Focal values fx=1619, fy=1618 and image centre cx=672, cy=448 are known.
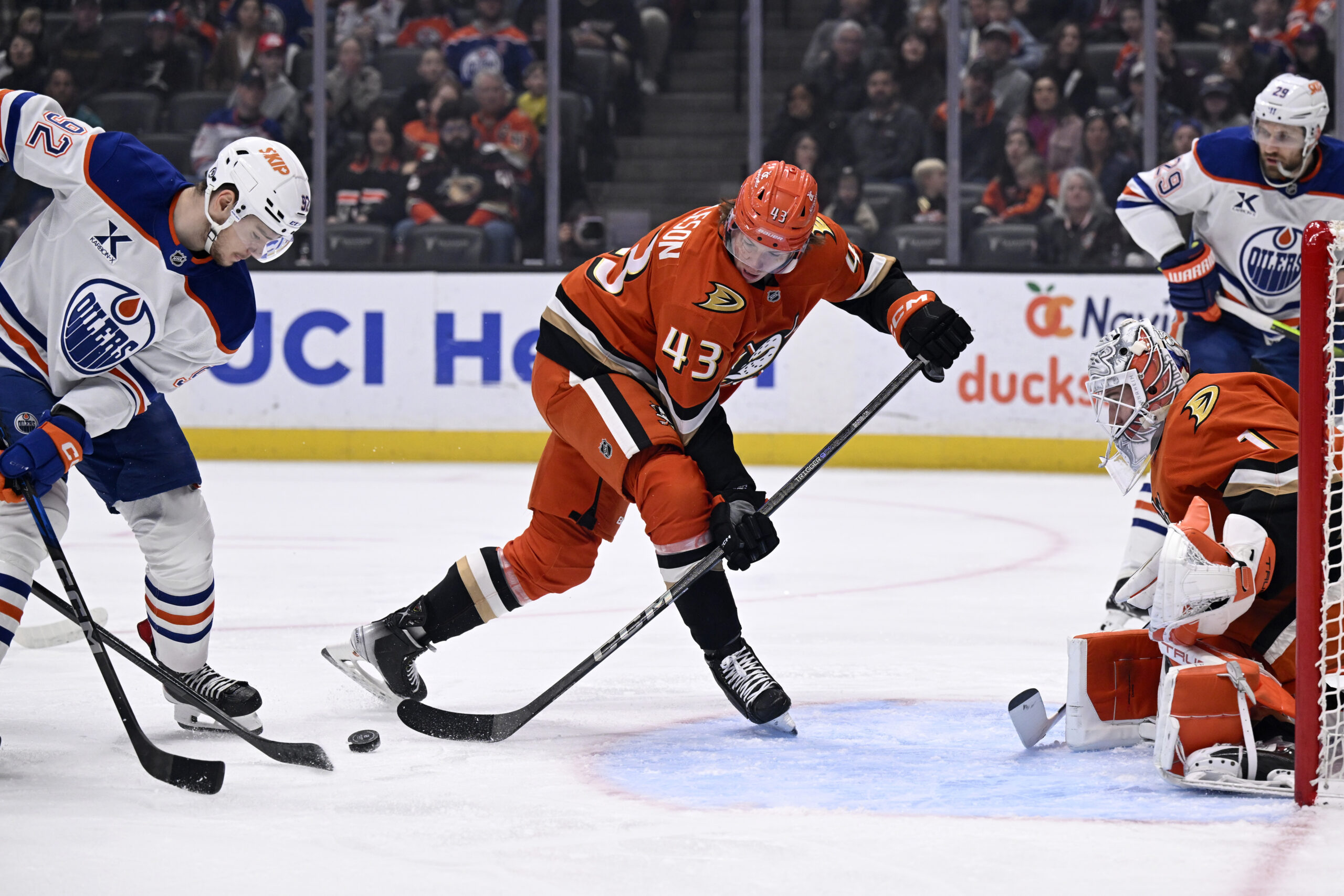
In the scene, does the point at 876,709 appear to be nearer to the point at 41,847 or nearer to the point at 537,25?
the point at 41,847

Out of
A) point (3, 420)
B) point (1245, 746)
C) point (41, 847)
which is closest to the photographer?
point (41, 847)

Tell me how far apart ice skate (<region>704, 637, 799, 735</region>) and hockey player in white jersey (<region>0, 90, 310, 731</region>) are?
3.19ft

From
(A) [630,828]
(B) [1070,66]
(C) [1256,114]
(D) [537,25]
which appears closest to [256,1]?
(D) [537,25]

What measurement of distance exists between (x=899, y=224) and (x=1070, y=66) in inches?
41.4

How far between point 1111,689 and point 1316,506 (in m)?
0.59

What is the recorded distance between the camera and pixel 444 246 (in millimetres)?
7496

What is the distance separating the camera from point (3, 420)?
261 cm

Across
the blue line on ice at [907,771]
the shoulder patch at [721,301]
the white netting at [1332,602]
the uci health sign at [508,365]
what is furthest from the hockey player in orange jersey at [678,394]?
the uci health sign at [508,365]

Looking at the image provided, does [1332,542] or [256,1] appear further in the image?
[256,1]

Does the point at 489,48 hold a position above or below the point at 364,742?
above

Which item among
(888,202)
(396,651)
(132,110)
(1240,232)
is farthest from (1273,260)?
(132,110)

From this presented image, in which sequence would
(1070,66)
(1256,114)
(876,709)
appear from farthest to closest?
(1070,66) < (1256,114) < (876,709)

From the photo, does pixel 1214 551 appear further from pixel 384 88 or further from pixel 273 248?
pixel 384 88

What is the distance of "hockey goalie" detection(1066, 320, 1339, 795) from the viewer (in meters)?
2.32
